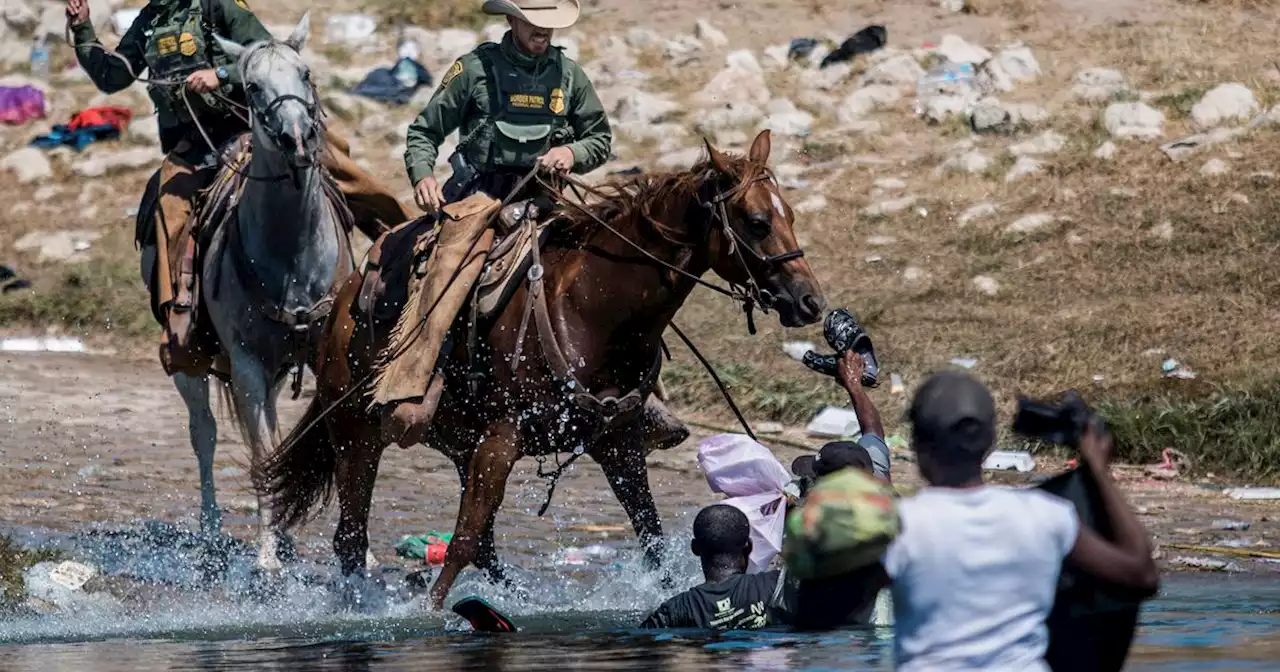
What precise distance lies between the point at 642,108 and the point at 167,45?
766 cm

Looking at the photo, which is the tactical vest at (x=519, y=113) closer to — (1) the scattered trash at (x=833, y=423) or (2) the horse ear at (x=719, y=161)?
(2) the horse ear at (x=719, y=161)

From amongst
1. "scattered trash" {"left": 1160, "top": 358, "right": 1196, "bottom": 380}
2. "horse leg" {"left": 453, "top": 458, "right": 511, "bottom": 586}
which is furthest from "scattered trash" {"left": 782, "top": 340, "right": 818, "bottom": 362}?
"horse leg" {"left": 453, "top": 458, "right": 511, "bottom": 586}

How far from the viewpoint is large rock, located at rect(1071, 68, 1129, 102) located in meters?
17.4

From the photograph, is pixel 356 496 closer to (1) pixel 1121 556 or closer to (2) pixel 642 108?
(1) pixel 1121 556

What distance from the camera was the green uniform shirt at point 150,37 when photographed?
11.2 meters

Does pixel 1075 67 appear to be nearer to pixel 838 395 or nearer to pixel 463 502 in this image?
pixel 838 395

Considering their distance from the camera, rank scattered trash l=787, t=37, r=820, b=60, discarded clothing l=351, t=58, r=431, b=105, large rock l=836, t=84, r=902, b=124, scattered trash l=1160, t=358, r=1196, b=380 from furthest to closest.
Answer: discarded clothing l=351, t=58, r=431, b=105, scattered trash l=787, t=37, r=820, b=60, large rock l=836, t=84, r=902, b=124, scattered trash l=1160, t=358, r=1196, b=380

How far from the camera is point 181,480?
12.2m

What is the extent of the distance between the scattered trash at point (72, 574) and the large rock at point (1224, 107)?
9.73 m

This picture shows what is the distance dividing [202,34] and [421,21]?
398 inches

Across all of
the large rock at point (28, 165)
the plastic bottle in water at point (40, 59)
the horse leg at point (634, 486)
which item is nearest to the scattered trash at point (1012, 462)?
the horse leg at point (634, 486)

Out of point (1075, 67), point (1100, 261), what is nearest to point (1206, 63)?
point (1075, 67)

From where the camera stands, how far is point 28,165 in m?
19.2

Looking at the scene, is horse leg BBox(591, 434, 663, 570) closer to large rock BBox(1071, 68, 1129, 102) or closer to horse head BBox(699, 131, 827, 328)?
horse head BBox(699, 131, 827, 328)
